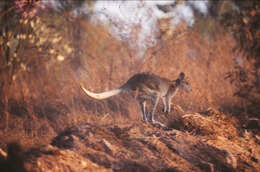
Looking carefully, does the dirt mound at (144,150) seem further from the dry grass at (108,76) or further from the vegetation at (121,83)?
the dry grass at (108,76)

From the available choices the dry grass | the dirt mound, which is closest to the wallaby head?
the dry grass

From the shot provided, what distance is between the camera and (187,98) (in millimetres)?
5895

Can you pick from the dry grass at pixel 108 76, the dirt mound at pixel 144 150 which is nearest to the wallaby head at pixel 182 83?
the dry grass at pixel 108 76

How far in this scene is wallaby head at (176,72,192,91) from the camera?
5.38 meters

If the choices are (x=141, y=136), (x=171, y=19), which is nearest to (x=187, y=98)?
(x=171, y=19)

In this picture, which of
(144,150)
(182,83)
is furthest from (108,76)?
(144,150)

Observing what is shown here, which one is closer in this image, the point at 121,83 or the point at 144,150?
the point at 144,150

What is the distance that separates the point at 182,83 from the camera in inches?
214

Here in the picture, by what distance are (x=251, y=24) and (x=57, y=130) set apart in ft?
13.2

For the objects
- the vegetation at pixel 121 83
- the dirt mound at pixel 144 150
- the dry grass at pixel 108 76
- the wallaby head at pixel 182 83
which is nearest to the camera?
the dirt mound at pixel 144 150

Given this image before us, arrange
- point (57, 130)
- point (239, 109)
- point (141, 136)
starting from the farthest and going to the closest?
point (239, 109) < point (57, 130) < point (141, 136)

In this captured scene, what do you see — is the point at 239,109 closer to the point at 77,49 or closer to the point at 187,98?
the point at 187,98

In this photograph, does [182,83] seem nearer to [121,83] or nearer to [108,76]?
[121,83]

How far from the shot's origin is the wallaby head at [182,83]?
5375 mm
